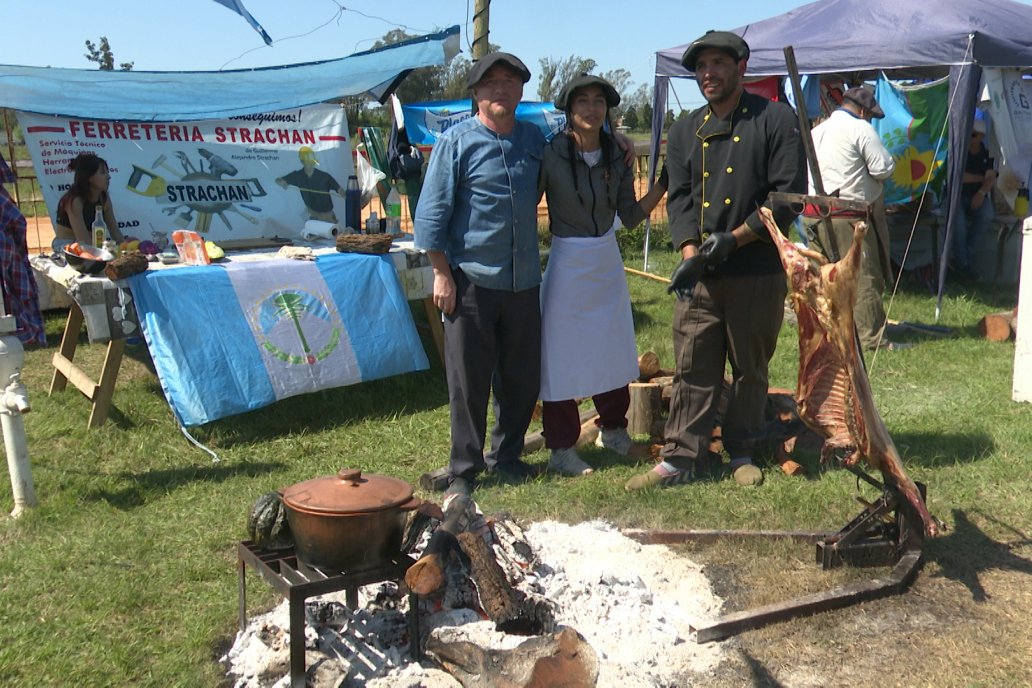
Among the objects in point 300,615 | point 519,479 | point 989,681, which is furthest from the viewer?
point 519,479

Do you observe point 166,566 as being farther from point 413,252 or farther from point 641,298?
point 641,298

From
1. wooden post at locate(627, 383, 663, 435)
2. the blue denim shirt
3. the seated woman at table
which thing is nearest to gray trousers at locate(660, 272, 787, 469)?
wooden post at locate(627, 383, 663, 435)

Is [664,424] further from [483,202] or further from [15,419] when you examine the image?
[15,419]

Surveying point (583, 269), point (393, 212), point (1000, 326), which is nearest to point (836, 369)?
point (583, 269)

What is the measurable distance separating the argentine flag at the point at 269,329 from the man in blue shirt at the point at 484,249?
1.55m

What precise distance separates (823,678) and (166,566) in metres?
2.59

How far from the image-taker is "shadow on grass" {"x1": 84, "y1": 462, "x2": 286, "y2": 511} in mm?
4871

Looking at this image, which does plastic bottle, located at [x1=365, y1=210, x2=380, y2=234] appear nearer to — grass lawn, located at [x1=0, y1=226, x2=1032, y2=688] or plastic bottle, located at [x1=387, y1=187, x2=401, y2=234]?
plastic bottle, located at [x1=387, y1=187, x2=401, y2=234]

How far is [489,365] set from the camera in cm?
473

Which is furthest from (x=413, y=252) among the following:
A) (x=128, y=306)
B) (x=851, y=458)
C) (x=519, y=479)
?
(x=851, y=458)

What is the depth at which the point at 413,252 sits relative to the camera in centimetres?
668

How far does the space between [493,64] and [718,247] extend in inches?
50.0

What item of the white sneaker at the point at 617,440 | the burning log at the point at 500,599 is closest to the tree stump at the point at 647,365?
the white sneaker at the point at 617,440

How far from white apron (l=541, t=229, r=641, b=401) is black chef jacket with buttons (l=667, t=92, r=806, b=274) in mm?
423
